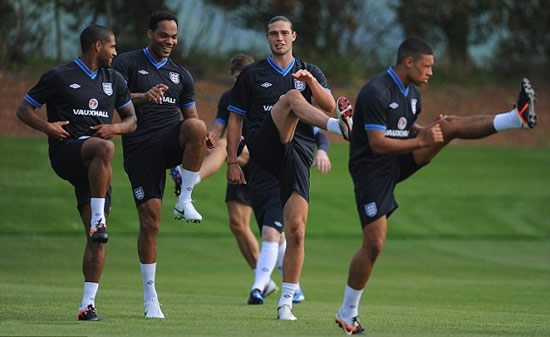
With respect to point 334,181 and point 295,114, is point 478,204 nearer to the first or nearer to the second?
A: point 334,181

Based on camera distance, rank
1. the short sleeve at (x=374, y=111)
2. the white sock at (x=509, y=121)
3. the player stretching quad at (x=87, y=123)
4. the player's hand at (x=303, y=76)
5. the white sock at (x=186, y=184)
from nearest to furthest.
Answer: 1. the white sock at (x=509, y=121)
2. the short sleeve at (x=374, y=111)
3. the player stretching quad at (x=87, y=123)
4. the player's hand at (x=303, y=76)
5. the white sock at (x=186, y=184)

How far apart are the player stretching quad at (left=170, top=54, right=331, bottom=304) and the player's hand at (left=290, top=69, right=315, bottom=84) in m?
2.26

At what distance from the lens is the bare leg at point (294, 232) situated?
34.2 feet

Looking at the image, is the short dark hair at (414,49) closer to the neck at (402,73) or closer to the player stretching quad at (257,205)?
the neck at (402,73)

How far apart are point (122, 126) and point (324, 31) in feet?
92.5

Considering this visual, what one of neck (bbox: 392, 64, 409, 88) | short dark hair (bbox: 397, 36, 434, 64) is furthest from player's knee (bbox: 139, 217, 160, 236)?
short dark hair (bbox: 397, 36, 434, 64)

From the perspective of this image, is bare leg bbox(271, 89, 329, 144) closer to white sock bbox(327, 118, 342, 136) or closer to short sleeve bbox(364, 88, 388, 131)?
white sock bbox(327, 118, 342, 136)

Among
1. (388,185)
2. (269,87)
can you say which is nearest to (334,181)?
(269,87)

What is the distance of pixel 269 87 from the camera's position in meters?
11.0

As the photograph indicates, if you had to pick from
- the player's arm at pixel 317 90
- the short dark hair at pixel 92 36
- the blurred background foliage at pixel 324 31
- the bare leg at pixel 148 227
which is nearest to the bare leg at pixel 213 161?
the bare leg at pixel 148 227

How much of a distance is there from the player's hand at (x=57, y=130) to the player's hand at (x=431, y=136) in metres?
3.21

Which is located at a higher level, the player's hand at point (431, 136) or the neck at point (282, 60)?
the neck at point (282, 60)

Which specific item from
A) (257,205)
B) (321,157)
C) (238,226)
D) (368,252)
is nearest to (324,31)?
(238,226)

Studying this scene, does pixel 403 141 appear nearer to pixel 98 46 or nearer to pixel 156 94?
pixel 156 94
